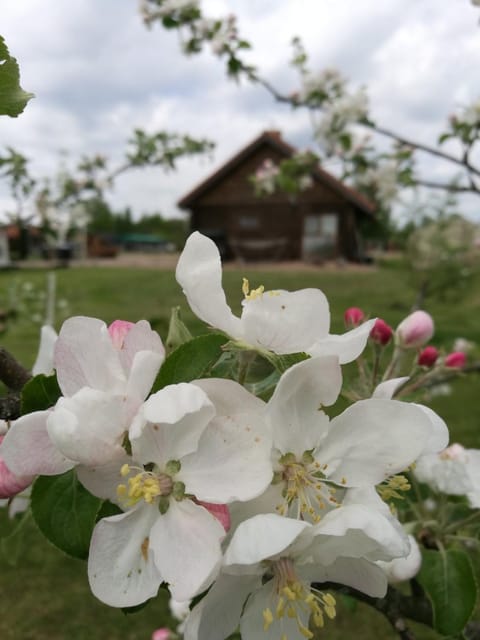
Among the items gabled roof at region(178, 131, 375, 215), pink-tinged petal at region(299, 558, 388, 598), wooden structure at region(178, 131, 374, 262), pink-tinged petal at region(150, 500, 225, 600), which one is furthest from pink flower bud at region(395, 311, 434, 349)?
wooden structure at region(178, 131, 374, 262)

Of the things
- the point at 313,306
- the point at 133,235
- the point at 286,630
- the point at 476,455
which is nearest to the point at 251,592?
the point at 286,630

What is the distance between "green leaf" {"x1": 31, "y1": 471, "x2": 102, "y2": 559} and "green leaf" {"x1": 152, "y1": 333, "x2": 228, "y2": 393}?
0.45 ft

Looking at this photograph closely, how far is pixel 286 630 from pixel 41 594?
3.70 m

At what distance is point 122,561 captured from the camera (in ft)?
1.98

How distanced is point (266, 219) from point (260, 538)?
21.3 meters

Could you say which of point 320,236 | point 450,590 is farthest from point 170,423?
point 320,236

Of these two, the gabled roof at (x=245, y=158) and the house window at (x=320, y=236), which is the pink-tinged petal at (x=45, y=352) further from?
the house window at (x=320, y=236)

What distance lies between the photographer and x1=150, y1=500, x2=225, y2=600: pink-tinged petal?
1.82 feet

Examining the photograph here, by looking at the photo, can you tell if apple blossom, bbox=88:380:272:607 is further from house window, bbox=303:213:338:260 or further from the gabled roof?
house window, bbox=303:213:338:260

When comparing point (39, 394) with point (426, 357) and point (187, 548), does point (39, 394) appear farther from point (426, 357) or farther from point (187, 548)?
point (426, 357)

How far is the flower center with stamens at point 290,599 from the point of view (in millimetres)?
614

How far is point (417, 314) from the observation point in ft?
3.81

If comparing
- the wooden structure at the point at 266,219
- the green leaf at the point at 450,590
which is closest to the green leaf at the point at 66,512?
the green leaf at the point at 450,590

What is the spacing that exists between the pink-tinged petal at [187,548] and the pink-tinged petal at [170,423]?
0.05 metres
